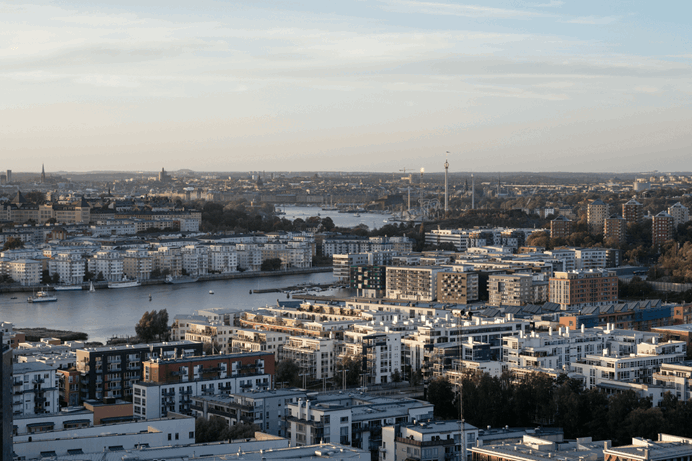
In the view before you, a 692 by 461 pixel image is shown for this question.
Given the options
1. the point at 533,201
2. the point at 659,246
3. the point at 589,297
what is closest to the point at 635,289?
the point at 589,297

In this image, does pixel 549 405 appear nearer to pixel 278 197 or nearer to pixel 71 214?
pixel 71 214

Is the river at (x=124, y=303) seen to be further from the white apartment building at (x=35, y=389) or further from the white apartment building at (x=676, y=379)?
the white apartment building at (x=676, y=379)

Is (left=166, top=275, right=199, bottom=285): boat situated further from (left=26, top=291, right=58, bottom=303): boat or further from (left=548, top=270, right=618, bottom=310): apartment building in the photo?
(left=548, top=270, right=618, bottom=310): apartment building

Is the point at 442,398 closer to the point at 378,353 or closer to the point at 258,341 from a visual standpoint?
the point at 378,353

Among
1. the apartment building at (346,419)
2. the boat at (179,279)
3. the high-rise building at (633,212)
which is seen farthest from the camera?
the high-rise building at (633,212)

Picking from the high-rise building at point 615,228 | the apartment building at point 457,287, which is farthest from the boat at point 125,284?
the high-rise building at point 615,228
